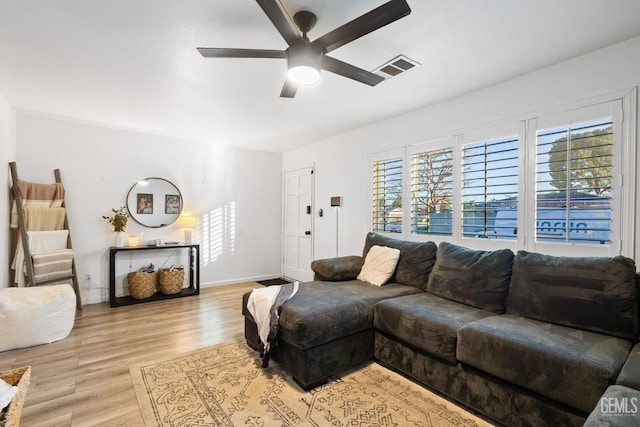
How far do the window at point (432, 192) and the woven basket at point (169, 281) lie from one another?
3.47 metres

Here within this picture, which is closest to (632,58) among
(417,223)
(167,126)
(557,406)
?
(417,223)

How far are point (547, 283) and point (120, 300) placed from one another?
4.92m

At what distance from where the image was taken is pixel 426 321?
2156mm

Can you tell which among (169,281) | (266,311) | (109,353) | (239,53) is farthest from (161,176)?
(239,53)

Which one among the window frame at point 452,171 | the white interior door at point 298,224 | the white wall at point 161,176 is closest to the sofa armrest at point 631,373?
the window frame at point 452,171

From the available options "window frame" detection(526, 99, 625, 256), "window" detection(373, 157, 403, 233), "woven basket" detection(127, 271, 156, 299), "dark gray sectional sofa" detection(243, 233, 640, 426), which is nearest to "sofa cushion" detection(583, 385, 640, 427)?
"dark gray sectional sofa" detection(243, 233, 640, 426)

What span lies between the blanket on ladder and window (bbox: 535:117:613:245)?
228cm

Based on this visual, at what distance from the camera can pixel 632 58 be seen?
2139 millimetres

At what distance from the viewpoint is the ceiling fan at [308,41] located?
1497 mm

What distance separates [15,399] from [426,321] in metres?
2.34

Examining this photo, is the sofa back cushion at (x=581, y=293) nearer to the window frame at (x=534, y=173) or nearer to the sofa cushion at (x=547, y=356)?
the sofa cushion at (x=547, y=356)

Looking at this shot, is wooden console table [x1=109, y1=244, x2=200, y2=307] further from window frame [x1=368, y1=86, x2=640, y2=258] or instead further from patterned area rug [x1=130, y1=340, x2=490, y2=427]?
window frame [x1=368, y1=86, x2=640, y2=258]

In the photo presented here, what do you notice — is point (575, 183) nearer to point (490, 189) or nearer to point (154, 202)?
point (490, 189)

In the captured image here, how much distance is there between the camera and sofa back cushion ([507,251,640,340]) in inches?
72.0
